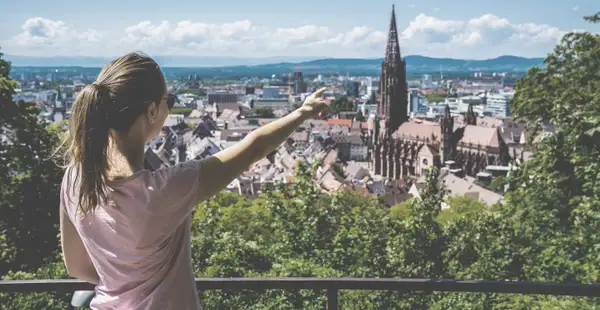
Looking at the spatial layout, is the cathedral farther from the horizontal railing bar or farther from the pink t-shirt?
the pink t-shirt

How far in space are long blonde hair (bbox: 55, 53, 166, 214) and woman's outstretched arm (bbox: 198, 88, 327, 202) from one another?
0.23 meters

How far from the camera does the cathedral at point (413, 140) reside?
68938mm

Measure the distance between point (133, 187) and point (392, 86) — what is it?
7632cm

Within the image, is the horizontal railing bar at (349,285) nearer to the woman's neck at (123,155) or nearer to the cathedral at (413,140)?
the woman's neck at (123,155)

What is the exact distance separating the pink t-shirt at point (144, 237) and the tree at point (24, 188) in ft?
42.1

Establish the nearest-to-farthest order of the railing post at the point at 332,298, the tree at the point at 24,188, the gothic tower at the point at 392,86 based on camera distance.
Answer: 1. the railing post at the point at 332,298
2. the tree at the point at 24,188
3. the gothic tower at the point at 392,86

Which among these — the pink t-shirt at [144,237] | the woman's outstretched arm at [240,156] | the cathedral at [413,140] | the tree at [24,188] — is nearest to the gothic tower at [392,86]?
the cathedral at [413,140]

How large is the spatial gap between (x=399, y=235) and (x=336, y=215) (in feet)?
5.99

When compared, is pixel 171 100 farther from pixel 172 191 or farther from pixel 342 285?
pixel 342 285

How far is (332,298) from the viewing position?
278 cm

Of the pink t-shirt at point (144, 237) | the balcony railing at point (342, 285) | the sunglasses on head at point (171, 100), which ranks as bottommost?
the balcony railing at point (342, 285)

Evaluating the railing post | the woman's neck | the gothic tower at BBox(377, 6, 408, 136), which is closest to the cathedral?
the gothic tower at BBox(377, 6, 408, 136)

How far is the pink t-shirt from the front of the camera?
1554mm

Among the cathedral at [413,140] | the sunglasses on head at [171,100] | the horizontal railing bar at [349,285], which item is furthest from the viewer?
the cathedral at [413,140]
